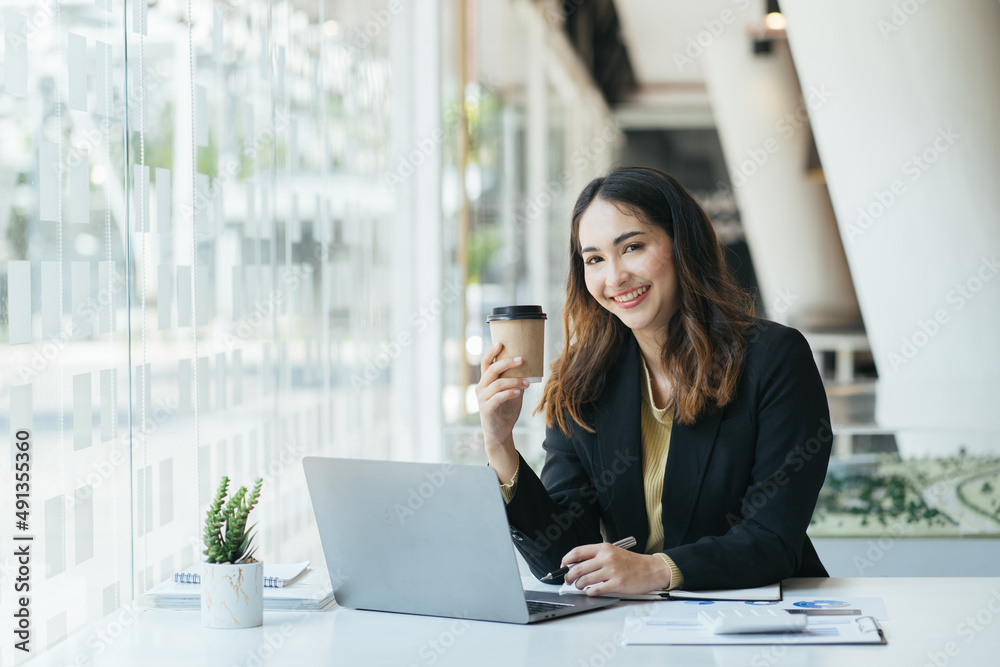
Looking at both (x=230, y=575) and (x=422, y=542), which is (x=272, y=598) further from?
(x=422, y=542)

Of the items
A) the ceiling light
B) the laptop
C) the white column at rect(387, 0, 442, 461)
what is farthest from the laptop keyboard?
the ceiling light

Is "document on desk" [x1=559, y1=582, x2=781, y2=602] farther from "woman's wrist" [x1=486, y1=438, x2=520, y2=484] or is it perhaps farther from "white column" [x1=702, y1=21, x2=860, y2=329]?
"white column" [x1=702, y1=21, x2=860, y2=329]

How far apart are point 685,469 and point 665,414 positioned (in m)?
0.14

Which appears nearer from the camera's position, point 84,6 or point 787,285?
point 84,6

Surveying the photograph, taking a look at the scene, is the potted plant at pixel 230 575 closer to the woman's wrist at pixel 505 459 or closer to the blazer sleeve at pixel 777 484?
the woman's wrist at pixel 505 459

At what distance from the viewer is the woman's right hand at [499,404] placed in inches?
61.7

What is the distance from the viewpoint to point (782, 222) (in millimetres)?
9156

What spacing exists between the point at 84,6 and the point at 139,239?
42 centimetres

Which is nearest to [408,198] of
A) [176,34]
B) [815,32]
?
[815,32]

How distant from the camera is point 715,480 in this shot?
1.73 m

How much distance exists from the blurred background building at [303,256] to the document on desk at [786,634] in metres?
0.93

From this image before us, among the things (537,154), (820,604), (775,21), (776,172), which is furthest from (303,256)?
(776,172)

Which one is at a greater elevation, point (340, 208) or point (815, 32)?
point (815, 32)

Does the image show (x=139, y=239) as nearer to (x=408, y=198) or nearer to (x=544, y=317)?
(x=544, y=317)
